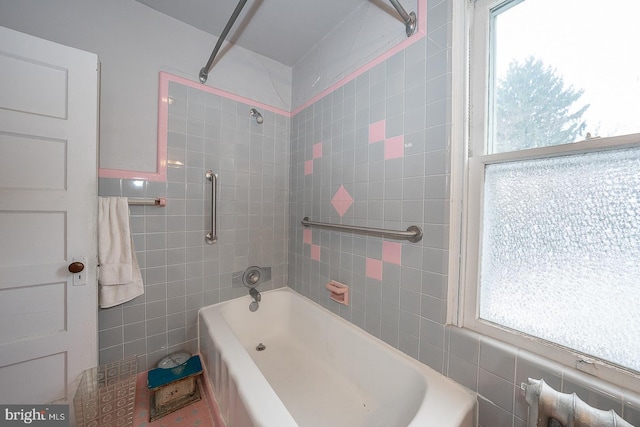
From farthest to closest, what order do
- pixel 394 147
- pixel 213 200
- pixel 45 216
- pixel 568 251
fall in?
pixel 213 200 → pixel 394 147 → pixel 45 216 → pixel 568 251

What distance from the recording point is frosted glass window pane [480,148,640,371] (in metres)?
0.64

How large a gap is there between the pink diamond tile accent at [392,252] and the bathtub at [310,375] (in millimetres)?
453

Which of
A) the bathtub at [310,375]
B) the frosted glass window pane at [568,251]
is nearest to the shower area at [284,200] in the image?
the bathtub at [310,375]

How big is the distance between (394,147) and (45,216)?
1674 mm

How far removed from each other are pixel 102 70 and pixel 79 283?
115cm

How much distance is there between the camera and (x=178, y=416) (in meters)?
1.22

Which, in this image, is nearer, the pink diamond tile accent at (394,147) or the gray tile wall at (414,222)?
the gray tile wall at (414,222)

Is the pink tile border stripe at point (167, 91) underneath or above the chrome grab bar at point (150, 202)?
above

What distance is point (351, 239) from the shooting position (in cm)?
138

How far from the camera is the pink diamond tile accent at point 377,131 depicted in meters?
1.19

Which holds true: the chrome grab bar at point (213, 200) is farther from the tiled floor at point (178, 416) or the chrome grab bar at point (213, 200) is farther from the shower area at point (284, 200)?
the tiled floor at point (178, 416)

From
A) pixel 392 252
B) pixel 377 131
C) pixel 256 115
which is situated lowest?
pixel 392 252

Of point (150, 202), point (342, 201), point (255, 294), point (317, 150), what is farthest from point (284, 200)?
point (150, 202)

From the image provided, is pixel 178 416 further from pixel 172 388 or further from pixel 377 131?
pixel 377 131
